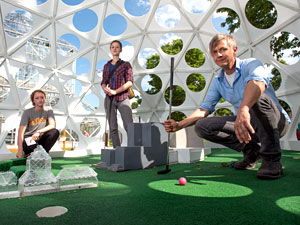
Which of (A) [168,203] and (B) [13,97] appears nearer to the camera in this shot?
(A) [168,203]

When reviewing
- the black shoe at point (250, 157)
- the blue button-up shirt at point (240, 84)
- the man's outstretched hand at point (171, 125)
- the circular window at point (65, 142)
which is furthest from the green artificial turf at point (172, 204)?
the circular window at point (65, 142)

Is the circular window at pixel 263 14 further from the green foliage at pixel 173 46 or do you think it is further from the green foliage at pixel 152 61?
the green foliage at pixel 152 61

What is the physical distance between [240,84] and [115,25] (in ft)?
34.0

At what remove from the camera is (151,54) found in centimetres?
2588

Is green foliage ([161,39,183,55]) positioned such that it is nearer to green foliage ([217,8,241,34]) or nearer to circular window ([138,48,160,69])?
circular window ([138,48,160,69])

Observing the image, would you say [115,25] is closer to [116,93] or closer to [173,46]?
[116,93]

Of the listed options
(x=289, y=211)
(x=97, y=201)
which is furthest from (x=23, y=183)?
(x=289, y=211)

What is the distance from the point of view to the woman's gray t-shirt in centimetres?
474

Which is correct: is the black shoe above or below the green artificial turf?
above

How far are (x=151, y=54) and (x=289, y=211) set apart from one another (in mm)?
25436

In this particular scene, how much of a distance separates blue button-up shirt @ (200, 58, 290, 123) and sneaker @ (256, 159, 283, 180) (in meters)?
0.69

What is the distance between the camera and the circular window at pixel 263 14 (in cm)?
1350

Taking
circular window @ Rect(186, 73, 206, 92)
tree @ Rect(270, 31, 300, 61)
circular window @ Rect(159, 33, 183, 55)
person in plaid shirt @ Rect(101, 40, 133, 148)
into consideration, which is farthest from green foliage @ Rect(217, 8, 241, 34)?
person in plaid shirt @ Rect(101, 40, 133, 148)

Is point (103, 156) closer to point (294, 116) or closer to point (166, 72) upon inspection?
point (294, 116)
